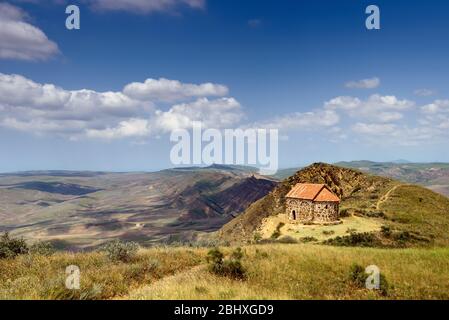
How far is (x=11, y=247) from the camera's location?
22.0 metres

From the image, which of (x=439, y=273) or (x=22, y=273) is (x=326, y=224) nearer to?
(x=439, y=273)

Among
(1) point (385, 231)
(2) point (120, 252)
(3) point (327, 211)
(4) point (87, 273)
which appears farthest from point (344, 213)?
(4) point (87, 273)

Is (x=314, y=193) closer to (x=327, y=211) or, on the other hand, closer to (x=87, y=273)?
(x=327, y=211)

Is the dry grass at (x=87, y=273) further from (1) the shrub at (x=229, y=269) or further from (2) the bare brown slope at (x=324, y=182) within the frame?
(2) the bare brown slope at (x=324, y=182)

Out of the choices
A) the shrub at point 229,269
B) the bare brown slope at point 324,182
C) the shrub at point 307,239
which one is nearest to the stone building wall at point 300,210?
the bare brown slope at point 324,182

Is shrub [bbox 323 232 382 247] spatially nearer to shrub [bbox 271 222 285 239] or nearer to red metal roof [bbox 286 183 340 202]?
shrub [bbox 271 222 285 239]

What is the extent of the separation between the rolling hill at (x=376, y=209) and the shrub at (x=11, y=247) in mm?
31930

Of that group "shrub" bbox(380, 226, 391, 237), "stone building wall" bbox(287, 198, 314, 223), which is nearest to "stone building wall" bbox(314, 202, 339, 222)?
"stone building wall" bbox(287, 198, 314, 223)

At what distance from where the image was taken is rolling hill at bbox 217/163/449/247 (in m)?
47.1

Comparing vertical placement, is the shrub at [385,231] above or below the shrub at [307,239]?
above

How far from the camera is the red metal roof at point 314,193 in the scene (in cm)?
5894

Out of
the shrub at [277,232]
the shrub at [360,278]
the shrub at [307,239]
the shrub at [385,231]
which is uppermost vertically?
the shrub at [360,278]
